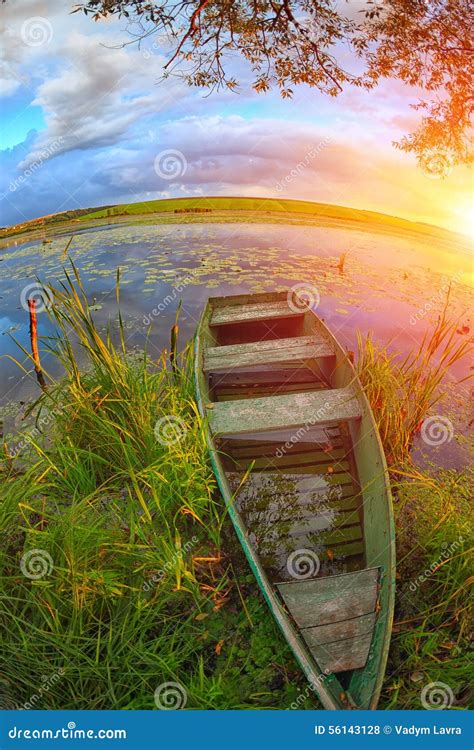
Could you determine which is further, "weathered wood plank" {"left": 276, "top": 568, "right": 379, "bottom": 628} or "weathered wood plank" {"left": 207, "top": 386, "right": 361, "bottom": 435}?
"weathered wood plank" {"left": 207, "top": 386, "right": 361, "bottom": 435}

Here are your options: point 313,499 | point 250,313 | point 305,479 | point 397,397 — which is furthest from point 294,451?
point 250,313

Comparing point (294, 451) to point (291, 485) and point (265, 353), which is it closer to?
point (291, 485)

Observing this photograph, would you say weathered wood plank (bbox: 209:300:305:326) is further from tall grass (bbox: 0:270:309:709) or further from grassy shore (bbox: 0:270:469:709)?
tall grass (bbox: 0:270:309:709)

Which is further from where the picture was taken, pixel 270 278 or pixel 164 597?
pixel 270 278

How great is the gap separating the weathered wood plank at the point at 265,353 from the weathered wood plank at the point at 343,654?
115 inches

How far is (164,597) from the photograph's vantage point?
2762 millimetres

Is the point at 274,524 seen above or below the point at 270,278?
below

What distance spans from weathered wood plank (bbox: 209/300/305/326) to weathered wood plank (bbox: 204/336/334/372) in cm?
80

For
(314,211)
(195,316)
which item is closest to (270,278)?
(195,316)

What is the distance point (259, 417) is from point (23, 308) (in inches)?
283

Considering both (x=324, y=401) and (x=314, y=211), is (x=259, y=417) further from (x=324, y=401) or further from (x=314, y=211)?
(x=314, y=211)

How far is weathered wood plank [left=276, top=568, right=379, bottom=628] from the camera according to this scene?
8.25ft

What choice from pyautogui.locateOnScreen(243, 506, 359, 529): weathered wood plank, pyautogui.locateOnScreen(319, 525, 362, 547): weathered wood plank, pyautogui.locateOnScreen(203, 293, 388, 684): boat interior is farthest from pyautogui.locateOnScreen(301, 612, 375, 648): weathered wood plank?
pyautogui.locateOnScreen(243, 506, 359, 529): weathered wood plank

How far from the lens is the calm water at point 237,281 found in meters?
7.18
